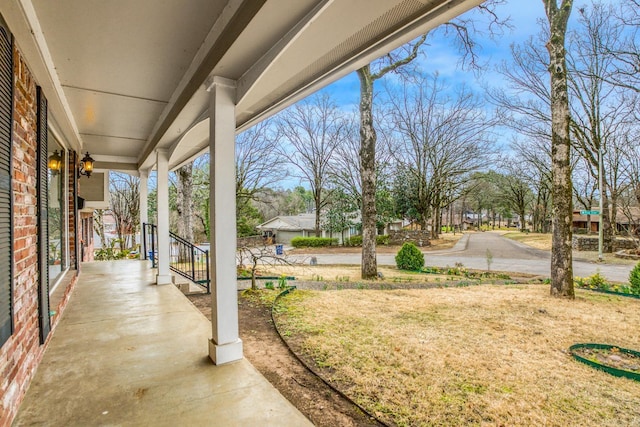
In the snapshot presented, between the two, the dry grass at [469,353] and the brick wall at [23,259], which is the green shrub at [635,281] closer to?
the dry grass at [469,353]

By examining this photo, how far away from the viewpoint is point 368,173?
8.56 meters

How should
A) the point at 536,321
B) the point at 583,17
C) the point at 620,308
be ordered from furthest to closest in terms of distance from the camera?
the point at 583,17, the point at 620,308, the point at 536,321

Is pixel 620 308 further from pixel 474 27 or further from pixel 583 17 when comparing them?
pixel 583 17

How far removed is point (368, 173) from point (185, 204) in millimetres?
6027

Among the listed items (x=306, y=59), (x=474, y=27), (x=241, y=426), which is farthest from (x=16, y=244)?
(x=474, y=27)

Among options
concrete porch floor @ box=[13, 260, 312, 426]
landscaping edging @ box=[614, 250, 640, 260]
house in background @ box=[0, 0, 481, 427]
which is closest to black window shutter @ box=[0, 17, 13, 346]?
house in background @ box=[0, 0, 481, 427]

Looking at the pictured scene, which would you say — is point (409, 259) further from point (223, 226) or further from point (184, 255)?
point (223, 226)

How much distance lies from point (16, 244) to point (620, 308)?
24.3 ft

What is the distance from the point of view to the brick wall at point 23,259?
1.81m

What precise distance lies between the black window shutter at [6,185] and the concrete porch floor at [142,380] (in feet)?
2.27

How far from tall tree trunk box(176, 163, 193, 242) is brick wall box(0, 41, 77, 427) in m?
8.12

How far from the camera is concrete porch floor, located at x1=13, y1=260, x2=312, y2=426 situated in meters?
1.93

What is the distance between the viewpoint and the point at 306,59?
2131mm

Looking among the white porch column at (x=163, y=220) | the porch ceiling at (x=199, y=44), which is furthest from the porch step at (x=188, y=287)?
the porch ceiling at (x=199, y=44)
